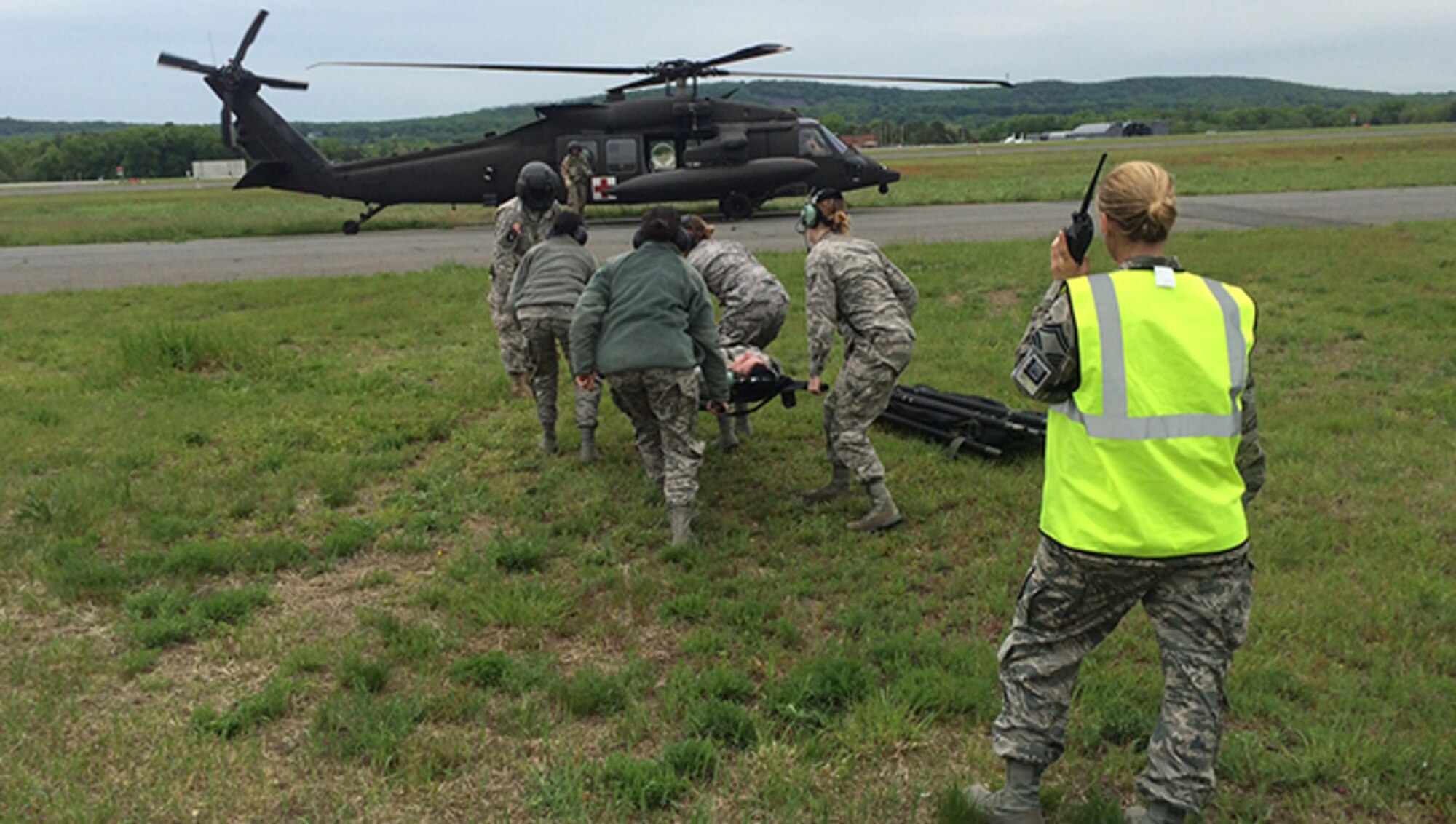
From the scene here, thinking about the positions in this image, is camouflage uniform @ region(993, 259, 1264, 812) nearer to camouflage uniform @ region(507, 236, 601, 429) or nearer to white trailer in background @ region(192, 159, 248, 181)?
camouflage uniform @ region(507, 236, 601, 429)

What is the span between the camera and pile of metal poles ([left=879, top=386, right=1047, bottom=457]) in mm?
6746

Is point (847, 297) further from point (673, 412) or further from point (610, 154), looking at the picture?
point (610, 154)

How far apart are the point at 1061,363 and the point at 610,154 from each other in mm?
19269

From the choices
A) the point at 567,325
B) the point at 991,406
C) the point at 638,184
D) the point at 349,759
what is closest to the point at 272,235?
the point at 638,184

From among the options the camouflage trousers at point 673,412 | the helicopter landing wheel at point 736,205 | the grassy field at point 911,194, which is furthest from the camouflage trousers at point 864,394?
the grassy field at point 911,194

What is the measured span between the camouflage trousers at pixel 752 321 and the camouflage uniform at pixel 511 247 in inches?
75.9

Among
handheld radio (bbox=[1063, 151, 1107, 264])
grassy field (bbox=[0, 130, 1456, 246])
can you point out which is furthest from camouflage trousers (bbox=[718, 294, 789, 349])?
grassy field (bbox=[0, 130, 1456, 246])

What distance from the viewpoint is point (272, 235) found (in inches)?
893

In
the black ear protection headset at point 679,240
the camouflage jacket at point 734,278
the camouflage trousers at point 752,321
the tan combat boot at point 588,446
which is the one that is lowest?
the tan combat boot at point 588,446

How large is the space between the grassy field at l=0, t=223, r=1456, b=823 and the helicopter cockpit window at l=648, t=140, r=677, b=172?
1299 centimetres

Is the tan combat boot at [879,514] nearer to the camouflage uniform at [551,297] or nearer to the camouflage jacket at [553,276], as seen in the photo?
the camouflage uniform at [551,297]

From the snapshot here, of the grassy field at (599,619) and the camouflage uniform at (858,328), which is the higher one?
the camouflage uniform at (858,328)

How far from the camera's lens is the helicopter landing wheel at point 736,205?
70.0 feet

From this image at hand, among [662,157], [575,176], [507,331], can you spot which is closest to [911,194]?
[662,157]
